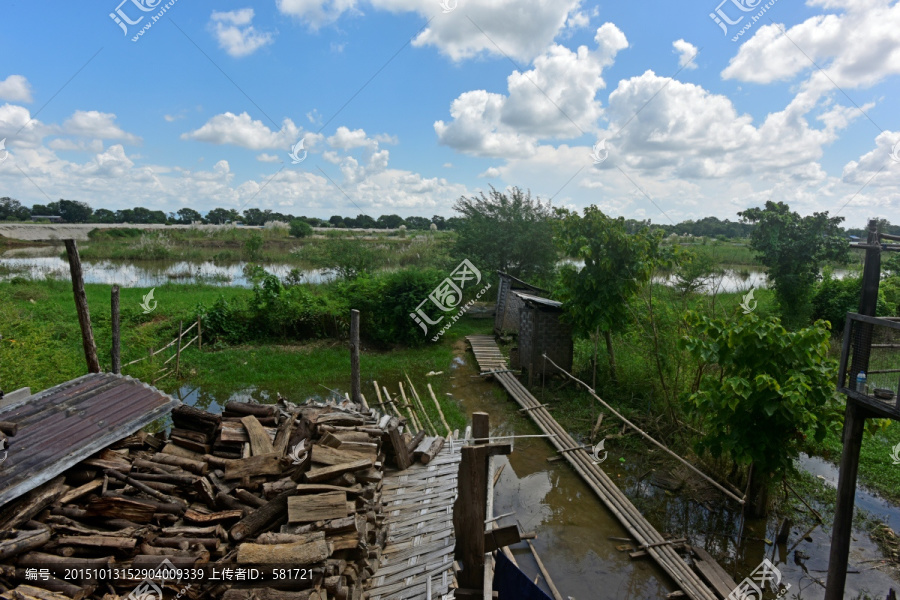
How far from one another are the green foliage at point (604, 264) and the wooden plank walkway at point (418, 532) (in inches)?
226

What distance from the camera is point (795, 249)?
14055 mm

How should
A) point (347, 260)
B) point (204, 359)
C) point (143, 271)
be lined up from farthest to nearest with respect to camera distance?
point (143, 271) → point (347, 260) → point (204, 359)

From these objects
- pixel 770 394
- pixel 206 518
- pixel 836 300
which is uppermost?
pixel 836 300

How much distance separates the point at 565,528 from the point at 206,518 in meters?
4.69

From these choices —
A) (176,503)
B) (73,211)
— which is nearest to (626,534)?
(176,503)

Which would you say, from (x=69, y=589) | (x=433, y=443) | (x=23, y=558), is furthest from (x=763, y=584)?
(x=23, y=558)

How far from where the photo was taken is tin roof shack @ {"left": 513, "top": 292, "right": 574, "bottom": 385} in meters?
11.7

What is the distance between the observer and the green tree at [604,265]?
10.3 metres

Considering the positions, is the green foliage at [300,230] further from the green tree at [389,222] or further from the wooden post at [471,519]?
the wooden post at [471,519]

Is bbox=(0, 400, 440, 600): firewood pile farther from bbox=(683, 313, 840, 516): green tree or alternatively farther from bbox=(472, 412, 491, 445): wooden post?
bbox=(683, 313, 840, 516): green tree

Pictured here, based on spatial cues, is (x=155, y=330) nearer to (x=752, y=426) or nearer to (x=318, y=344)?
(x=318, y=344)

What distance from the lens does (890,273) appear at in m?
16.2

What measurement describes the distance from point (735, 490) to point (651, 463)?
4.62 feet

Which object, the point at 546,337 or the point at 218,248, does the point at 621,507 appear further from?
the point at 218,248
